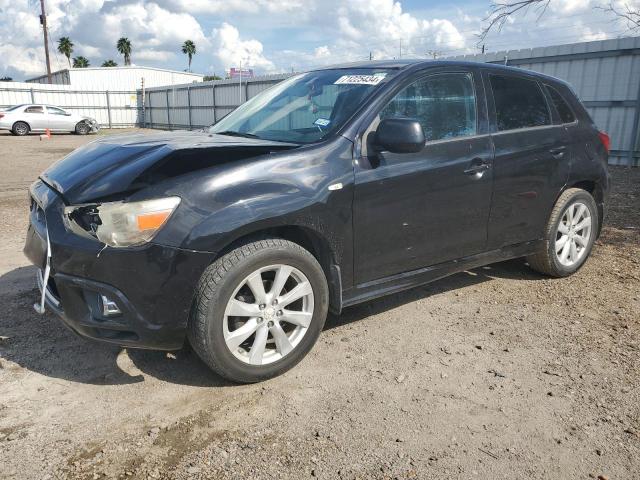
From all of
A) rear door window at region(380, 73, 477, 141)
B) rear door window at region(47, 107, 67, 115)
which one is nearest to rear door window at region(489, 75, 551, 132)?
rear door window at region(380, 73, 477, 141)

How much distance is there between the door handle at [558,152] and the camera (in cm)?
429

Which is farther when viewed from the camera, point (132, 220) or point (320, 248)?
point (320, 248)

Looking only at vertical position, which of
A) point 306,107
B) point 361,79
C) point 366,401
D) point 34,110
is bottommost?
point 366,401

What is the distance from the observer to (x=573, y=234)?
4.72m

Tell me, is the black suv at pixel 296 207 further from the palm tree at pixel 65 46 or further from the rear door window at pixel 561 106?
the palm tree at pixel 65 46

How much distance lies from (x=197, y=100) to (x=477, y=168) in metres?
27.1

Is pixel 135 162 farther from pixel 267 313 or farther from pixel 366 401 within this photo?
pixel 366 401

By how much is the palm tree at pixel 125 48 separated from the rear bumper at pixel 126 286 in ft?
279

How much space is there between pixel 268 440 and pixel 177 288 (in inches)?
34.4

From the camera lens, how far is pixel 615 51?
465 inches

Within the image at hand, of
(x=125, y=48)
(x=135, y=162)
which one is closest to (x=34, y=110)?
(x=135, y=162)

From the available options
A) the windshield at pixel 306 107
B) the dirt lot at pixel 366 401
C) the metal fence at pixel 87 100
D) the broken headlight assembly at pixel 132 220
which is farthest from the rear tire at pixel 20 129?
the broken headlight assembly at pixel 132 220

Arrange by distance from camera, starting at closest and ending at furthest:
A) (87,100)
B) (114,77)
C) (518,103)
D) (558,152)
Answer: (518,103) → (558,152) → (87,100) → (114,77)

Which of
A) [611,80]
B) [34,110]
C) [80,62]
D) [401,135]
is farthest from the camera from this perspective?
[80,62]
